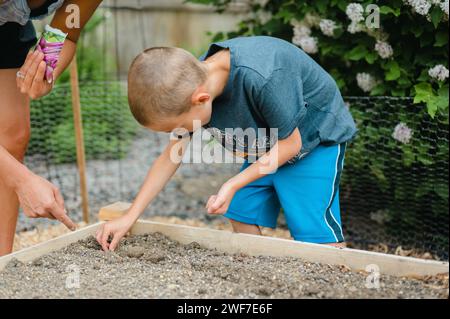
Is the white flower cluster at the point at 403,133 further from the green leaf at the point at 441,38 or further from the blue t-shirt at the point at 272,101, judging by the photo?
the blue t-shirt at the point at 272,101

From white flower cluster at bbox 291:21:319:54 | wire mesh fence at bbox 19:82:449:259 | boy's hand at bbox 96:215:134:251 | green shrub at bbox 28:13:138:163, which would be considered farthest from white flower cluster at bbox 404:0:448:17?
green shrub at bbox 28:13:138:163

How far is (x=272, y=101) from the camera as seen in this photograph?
2.01 meters

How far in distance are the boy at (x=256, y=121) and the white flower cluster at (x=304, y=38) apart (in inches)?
31.7

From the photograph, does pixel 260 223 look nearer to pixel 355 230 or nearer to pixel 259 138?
pixel 259 138

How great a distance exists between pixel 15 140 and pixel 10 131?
0.04 meters

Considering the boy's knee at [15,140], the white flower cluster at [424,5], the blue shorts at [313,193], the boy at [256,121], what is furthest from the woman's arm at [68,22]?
the white flower cluster at [424,5]

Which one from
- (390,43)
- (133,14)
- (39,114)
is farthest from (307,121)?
(133,14)

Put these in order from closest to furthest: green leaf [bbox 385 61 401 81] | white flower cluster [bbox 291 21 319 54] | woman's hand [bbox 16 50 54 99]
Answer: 1. woman's hand [bbox 16 50 54 99]
2. green leaf [bbox 385 61 401 81]
3. white flower cluster [bbox 291 21 319 54]

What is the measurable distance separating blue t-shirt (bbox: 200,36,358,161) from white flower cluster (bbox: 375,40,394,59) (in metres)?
0.65

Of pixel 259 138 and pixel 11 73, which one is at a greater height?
pixel 11 73

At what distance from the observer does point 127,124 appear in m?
5.41

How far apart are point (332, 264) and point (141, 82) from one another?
83cm

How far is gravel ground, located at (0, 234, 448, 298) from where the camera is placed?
69.4 inches

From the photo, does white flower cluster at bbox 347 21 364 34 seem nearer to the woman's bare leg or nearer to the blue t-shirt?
the blue t-shirt
